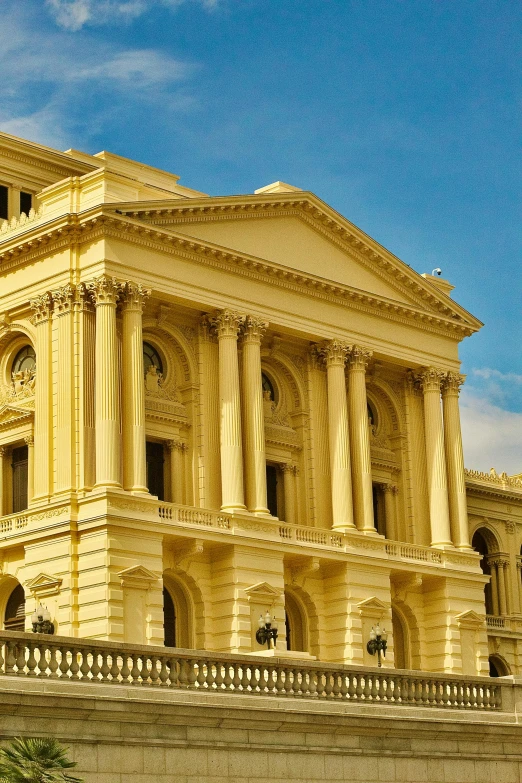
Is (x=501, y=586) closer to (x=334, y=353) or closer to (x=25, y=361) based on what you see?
(x=334, y=353)

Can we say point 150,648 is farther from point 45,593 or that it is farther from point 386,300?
point 386,300

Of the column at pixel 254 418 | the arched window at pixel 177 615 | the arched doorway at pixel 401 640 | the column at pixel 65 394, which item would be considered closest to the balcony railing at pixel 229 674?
the column at pixel 65 394

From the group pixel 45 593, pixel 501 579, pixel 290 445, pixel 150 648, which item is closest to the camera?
pixel 150 648

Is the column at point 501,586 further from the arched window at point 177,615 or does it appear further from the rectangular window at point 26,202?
the rectangular window at point 26,202

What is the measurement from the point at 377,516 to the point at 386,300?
28.3 ft

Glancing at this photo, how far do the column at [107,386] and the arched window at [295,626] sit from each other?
32.6 ft

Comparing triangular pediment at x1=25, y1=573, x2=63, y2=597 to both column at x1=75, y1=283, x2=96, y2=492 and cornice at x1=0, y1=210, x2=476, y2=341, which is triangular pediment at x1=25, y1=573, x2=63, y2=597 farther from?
cornice at x1=0, y1=210, x2=476, y2=341

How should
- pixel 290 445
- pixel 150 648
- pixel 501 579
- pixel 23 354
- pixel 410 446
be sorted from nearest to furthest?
pixel 150 648, pixel 23 354, pixel 290 445, pixel 410 446, pixel 501 579

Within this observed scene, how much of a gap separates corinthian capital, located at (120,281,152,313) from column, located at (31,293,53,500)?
2673mm

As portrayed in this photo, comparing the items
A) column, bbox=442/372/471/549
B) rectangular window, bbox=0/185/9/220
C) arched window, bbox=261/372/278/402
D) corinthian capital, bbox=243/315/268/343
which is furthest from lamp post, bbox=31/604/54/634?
column, bbox=442/372/471/549

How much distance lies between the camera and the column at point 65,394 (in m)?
50.0

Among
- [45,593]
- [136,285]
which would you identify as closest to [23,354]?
[136,285]

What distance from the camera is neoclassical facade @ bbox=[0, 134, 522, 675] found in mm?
50000

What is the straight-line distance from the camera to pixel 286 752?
2753cm
